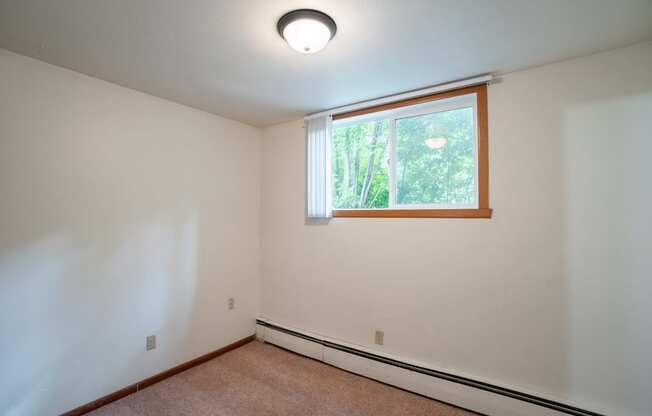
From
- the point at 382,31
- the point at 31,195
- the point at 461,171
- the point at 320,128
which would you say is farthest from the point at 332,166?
the point at 31,195

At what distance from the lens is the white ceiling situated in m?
1.48

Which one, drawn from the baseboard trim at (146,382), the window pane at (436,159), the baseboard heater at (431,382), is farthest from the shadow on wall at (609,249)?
the baseboard trim at (146,382)

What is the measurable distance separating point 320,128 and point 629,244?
2.41 meters

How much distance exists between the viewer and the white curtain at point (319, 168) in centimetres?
293

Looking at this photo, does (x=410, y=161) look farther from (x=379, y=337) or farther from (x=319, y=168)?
(x=379, y=337)

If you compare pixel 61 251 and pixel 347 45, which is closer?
pixel 347 45

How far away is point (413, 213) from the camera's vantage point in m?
2.48

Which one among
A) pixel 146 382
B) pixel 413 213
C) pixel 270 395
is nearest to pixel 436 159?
pixel 413 213

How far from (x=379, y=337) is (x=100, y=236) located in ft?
7.74

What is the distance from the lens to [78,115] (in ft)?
7.09

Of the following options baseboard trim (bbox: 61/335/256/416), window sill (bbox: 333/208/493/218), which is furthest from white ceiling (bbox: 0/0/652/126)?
baseboard trim (bbox: 61/335/256/416)

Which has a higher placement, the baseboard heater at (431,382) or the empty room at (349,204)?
the empty room at (349,204)

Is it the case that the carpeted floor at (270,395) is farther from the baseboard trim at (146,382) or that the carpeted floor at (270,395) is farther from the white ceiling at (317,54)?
the white ceiling at (317,54)

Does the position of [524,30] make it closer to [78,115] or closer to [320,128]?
[320,128]
